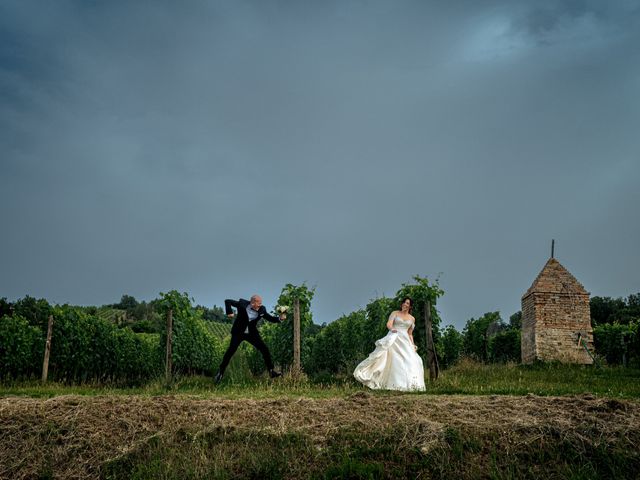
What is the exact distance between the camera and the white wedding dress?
13.1 metres

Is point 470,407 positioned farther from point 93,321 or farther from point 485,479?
point 93,321

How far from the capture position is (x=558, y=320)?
24.7m

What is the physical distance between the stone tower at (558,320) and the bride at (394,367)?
41.7 feet

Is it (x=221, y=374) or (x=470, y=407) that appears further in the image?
(x=221, y=374)

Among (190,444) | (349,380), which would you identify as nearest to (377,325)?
(349,380)

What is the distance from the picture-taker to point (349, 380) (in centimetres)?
1459

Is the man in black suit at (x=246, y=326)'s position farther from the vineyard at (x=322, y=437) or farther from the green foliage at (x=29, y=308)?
the green foliage at (x=29, y=308)

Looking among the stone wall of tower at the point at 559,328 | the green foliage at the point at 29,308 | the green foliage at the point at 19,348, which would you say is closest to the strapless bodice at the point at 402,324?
the green foliage at the point at 19,348

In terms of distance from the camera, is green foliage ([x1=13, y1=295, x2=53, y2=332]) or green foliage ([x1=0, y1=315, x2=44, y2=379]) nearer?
green foliage ([x1=0, y1=315, x2=44, y2=379])

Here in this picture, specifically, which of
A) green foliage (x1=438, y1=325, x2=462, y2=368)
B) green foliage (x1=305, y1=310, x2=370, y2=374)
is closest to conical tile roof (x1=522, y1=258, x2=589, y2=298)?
green foliage (x1=438, y1=325, x2=462, y2=368)

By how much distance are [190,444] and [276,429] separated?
3.75 feet

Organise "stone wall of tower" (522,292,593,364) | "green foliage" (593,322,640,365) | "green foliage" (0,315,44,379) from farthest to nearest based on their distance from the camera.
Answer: "green foliage" (593,322,640,365)
"stone wall of tower" (522,292,593,364)
"green foliage" (0,315,44,379)

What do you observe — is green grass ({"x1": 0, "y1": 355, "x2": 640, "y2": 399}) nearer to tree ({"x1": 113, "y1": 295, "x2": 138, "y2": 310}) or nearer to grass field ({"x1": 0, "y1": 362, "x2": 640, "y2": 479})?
grass field ({"x1": 0, "y1": 362, "x2": 640, "y2": 479})

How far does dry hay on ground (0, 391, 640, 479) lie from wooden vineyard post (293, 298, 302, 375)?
6.34 m
